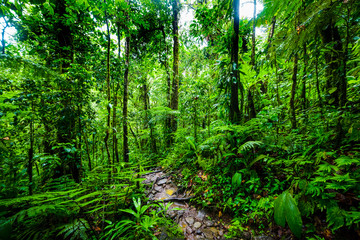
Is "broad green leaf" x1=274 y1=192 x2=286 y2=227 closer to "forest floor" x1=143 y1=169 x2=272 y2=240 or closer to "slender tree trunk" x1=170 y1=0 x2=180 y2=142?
"forest floor" x1=143 y1=169 x2=272 y2=240

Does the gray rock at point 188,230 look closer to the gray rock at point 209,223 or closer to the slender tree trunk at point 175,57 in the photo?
the gray rock at point 209,223

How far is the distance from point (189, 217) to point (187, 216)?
0.05 meters

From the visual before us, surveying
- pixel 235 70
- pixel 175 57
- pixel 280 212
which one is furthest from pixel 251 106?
pixel 175 57

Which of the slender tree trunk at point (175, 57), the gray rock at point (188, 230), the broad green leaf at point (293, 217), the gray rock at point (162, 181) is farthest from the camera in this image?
the slender tree trunk at point (175, 57)

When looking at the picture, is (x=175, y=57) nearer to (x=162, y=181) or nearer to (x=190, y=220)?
(x=162, y=181)

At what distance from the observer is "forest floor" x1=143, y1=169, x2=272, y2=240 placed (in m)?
2.27

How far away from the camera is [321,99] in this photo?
257cm

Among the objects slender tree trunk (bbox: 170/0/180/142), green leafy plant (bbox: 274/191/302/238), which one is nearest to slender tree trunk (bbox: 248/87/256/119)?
green leafy plant (bbox: 274/191/302/238)

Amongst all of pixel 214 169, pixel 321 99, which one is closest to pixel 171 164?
pixel 214 169

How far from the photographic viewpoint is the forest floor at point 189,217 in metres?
2.27

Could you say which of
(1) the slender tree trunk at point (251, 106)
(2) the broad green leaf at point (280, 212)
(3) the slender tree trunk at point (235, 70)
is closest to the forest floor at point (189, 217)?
(2) the broad green leaf at point (280, 212)

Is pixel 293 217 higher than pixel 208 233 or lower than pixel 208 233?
higher

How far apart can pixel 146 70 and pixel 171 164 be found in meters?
4.86

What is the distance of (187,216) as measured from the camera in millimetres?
2732
